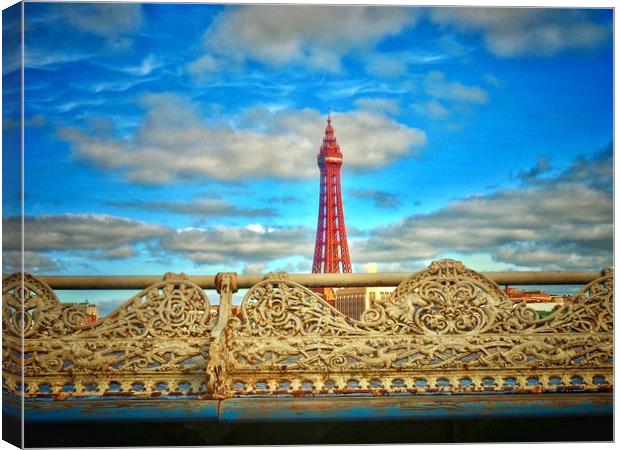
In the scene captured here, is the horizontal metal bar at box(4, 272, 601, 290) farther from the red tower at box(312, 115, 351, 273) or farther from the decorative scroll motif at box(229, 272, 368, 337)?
the red tower at box(312, 115, 351, 273)

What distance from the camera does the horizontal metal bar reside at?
575 cm

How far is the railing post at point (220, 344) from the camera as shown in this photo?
5539 mm

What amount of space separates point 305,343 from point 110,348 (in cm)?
115

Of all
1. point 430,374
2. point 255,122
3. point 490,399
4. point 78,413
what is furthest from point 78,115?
point 490,399

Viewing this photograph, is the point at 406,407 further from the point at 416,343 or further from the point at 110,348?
the point at 110,348

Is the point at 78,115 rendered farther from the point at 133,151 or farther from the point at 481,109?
the point at 481,109

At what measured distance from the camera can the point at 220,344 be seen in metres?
5.57

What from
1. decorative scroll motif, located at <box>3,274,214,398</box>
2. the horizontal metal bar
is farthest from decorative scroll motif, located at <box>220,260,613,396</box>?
decorative scroll motif, located at <box>3,274,214,398</box>

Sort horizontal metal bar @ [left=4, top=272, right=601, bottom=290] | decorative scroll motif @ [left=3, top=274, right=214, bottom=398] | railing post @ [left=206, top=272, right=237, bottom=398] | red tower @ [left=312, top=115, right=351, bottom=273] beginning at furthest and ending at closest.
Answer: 1. red tower @ [left=312, top=115, right=351, bottom=273]
2. horizontal metal bar @ [left=4, top=272, right=601, bottom=290]
3. decorative scroll motif @ [left=3, top=274, right=214, bottom=398]
4. railing post @ [left=206, top=272, right=237, bottom=398]

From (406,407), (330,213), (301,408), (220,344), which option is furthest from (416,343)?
(330,213)

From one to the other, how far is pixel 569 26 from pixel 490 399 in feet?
7.68

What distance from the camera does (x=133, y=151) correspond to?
19.7ft

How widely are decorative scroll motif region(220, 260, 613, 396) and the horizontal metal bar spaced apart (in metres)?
0.11

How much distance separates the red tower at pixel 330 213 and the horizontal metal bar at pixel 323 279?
A: 13.5 inches
